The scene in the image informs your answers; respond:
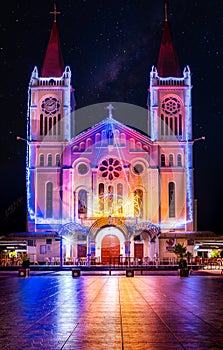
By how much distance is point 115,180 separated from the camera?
7044 centimetres

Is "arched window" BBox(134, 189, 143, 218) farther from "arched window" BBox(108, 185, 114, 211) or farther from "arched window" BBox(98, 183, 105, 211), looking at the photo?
"arched window" BBox(98, 183, 105, 211)

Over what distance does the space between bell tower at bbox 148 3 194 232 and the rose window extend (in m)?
4.68

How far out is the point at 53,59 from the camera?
7519 cm

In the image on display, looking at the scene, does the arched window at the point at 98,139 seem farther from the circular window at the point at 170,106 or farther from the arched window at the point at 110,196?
the circular window at the point at 170,106

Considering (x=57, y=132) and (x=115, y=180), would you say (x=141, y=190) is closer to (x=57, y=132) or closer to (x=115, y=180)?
(x=115, y=180)

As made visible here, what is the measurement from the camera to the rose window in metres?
70.4

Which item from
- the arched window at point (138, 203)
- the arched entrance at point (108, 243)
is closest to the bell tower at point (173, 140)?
the arched window at point (138, 203)

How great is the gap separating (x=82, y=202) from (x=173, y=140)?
12.7m

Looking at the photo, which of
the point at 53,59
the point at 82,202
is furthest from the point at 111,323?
the point at 53,59

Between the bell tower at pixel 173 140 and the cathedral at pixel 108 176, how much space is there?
11 centimetres

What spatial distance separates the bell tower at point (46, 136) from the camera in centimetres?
6994

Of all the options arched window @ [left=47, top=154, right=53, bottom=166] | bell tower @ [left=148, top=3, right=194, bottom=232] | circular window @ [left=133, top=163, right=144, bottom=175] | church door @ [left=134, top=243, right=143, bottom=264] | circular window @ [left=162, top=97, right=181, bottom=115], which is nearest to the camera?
church door @ [left=134, top=243, right=143, bottom=264]

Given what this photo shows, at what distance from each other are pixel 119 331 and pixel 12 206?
253ft

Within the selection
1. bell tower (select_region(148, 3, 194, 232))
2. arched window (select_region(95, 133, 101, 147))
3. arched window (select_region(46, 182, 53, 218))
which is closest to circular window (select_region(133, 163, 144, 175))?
bell tower (select_region(148, 3, 194, 232))
